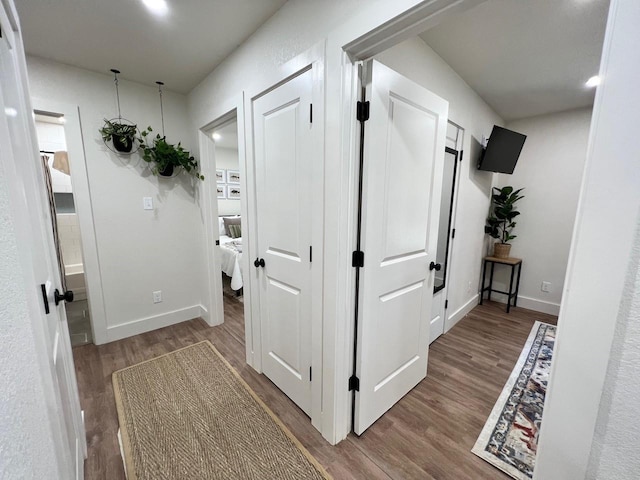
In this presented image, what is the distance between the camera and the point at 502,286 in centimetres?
356

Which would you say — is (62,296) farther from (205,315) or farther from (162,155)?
(205,315)

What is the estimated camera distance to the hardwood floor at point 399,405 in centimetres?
137

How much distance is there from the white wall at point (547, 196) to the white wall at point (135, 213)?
3.94m

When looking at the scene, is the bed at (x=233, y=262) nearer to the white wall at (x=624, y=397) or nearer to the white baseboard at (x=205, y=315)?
the white baseboard at (x=205, y=315)

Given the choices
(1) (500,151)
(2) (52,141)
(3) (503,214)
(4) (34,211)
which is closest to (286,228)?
(4) (34,211)

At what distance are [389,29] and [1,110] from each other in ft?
4.14

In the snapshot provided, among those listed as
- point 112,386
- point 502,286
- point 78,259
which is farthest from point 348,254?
point 78,259

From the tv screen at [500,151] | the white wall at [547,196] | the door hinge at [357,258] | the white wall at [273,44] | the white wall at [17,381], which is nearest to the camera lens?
the white wall at [17,381]

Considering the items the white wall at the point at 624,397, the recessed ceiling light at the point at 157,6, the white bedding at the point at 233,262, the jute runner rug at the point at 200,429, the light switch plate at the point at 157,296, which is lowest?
the jute runner rug at the point at 200,429

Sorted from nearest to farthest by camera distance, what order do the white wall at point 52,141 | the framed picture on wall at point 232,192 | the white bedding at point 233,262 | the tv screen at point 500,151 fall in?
the tv screen at point 500,151, the white bedding at point 233,262, the white wall at point 52,141, the framed picture on wall at point 232,192

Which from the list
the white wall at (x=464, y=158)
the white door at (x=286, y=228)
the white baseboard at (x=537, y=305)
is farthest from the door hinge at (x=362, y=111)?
the white baseboard at (x=537, y=305)

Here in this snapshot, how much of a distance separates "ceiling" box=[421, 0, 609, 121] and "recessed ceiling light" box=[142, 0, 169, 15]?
1.59 m

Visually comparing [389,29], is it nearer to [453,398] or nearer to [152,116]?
[453,398]

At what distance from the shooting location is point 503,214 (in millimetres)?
3312
